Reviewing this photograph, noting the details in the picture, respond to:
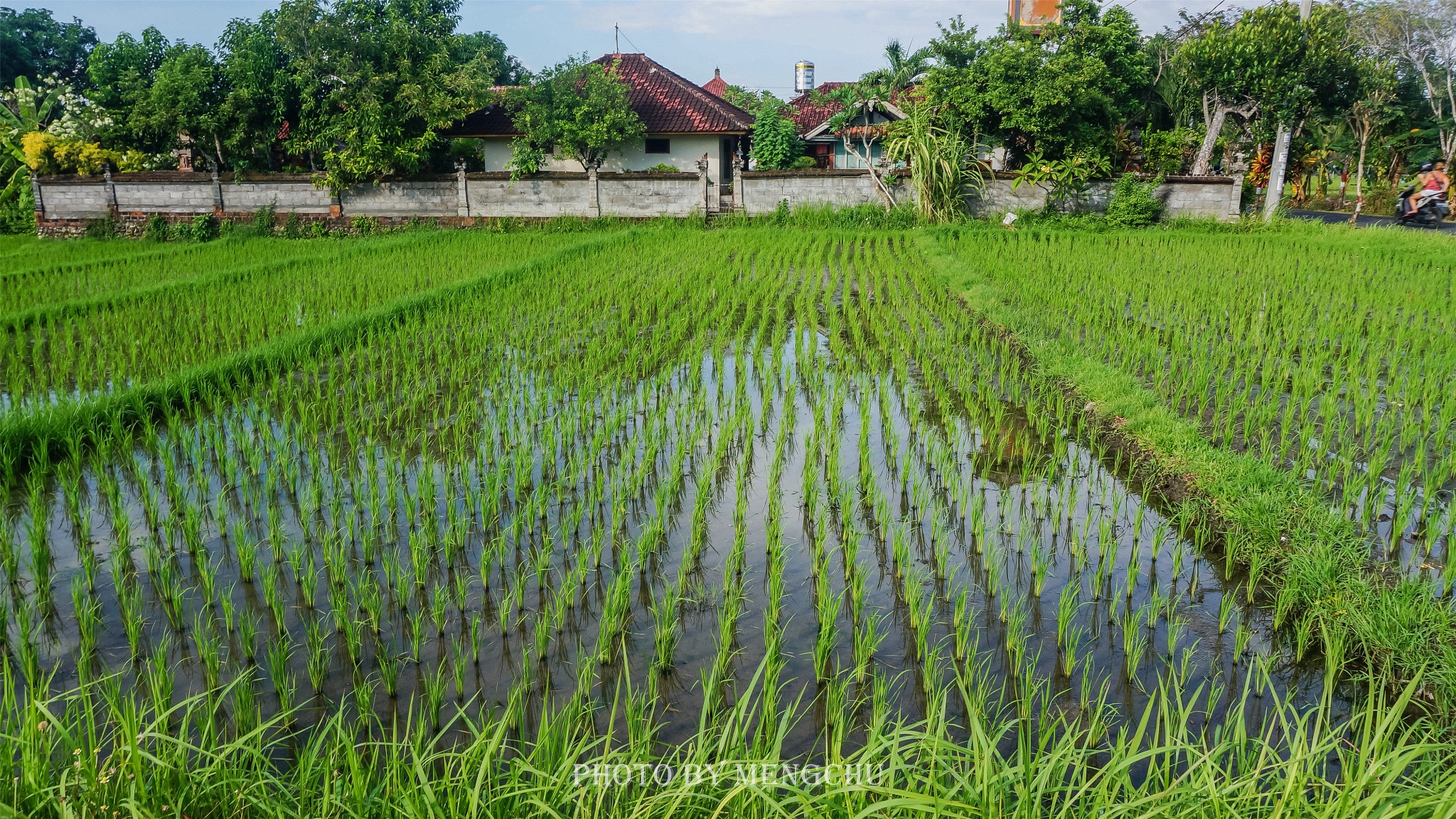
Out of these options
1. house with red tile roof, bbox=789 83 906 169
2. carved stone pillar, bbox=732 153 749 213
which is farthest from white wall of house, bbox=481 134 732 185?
carved stone pillar, bbox=732 153 749 213

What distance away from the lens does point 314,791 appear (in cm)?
206

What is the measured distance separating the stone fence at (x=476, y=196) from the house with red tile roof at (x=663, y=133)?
3549 mm

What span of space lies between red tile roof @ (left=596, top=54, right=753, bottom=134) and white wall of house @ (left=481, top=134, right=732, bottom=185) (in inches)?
10.7

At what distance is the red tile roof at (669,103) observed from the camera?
20.3 m

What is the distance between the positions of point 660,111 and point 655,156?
0.98 metres

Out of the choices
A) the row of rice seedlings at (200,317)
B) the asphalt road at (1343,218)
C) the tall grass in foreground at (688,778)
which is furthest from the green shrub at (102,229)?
the asphalt road at (1343,218)

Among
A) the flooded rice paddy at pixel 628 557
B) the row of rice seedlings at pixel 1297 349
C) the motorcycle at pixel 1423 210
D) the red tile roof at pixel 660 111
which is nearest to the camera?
the flooded rice paddy at pixel 628 557

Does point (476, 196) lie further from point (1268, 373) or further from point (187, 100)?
point (1268, 373)

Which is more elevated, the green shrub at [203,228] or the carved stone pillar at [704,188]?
the carved stone pillar at [704,188]

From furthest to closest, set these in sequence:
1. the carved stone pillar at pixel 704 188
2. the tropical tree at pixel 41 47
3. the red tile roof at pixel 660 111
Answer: the tropical tree at pixel 41 47 → the red tile roof at pixel 660 111 → the carved stone pillar at pixel 704 188

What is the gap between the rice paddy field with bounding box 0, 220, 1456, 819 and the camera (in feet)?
6.64

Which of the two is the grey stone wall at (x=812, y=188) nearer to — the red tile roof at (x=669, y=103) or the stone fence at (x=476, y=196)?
the stone fence at (x=476, y=196)

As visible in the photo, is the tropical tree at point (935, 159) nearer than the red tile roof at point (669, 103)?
Yes

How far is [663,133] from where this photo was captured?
66.5 feet
